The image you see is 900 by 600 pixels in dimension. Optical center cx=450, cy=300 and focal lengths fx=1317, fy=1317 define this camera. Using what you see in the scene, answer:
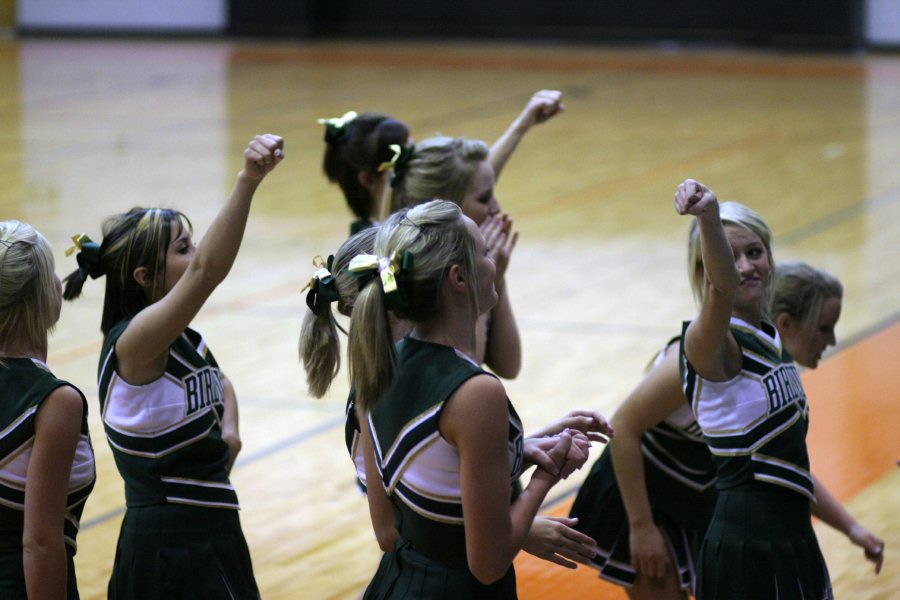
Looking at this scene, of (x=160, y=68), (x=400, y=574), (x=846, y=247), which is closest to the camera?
(x=400, y=574)

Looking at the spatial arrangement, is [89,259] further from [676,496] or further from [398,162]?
[676,496]

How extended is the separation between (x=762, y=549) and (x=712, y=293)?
51 centimetres

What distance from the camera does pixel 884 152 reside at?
1041 cm

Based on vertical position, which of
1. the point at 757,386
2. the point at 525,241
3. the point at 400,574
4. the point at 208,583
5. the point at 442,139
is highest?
the point at 442,139

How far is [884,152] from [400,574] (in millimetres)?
9101

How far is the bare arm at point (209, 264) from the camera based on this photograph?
7.96 feet

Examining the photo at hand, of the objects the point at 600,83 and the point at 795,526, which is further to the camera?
the point at 600,83

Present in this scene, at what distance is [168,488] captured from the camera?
2594 mm

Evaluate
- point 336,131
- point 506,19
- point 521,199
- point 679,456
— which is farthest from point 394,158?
point 506,19

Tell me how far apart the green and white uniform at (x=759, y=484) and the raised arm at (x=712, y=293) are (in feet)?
0.10

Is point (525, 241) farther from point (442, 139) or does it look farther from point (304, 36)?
point (304, 36)

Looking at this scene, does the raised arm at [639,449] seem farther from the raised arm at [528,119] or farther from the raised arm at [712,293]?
the raised arm at [528,119]

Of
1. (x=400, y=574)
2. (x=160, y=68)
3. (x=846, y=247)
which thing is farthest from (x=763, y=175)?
(x=160, y=68)

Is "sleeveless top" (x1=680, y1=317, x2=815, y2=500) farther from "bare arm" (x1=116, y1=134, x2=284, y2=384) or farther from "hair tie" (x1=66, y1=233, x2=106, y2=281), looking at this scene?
"hair tie" (x1=66, y1=233, x2=106, y2=281)
